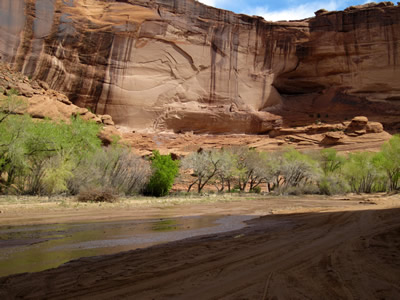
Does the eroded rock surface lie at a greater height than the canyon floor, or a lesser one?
greater

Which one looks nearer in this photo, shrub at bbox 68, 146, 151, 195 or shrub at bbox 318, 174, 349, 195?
shrub at bbox 68, 146, 151, 195

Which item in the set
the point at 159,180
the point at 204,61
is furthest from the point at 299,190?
the point at 204,61

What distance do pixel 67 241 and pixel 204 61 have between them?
1924 inches

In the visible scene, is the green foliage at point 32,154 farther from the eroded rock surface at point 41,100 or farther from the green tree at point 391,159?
the green tree at point 391,159

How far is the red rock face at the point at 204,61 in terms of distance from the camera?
41.5 meters

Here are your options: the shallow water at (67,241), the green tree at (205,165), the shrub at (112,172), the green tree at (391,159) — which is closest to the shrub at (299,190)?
the green tree at (391,159)

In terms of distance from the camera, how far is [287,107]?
58875 millimetres

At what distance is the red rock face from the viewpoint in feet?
136

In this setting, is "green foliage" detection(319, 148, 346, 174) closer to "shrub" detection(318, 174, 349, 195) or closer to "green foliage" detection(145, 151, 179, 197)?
"shrub" detection(318, 174, 349, 195)

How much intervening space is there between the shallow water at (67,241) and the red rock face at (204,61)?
1468 inches

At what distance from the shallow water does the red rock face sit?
37283 mm

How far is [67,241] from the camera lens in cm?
664

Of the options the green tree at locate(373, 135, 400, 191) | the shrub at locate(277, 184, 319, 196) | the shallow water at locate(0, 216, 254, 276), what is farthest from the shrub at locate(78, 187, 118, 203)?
the green tree at locate(373, 135, 400, 191)

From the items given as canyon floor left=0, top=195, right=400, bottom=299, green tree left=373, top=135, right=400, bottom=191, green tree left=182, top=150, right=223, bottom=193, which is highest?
green tree left=373, top=135, right=400, bottom=191
